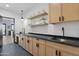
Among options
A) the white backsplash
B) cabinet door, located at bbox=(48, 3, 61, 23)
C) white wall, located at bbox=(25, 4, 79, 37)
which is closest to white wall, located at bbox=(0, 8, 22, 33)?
white wall, located at bbox=(25, 4, 79, 37)

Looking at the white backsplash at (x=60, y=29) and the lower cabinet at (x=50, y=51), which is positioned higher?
the white backsplash at (x=60, y=29)

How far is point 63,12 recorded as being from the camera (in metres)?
2.53

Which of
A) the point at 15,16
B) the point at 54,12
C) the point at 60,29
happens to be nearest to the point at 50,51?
the point at 60,29

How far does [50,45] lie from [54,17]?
2.85ft

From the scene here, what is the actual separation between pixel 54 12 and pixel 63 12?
1.46 feet

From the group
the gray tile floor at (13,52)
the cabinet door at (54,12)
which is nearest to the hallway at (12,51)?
the gray tile floor at (13,52)

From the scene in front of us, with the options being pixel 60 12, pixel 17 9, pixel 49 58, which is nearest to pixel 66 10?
pixel 60 12

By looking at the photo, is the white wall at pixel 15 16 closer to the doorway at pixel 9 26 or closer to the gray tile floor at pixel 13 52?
the doorway at pixel 9 26

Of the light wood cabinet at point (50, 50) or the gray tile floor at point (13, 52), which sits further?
the gray tile floor at point (13, 52)

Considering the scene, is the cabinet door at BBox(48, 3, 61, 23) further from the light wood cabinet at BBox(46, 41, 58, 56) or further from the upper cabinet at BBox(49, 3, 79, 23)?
the light wood cabinet at BBox(46, 41, 58, 56)

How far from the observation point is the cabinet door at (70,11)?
7.00ft

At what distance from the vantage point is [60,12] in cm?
263

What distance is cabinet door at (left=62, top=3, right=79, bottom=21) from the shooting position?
2134mm

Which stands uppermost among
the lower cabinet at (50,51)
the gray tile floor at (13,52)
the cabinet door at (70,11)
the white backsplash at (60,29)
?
the cabinet door at (70,11)
